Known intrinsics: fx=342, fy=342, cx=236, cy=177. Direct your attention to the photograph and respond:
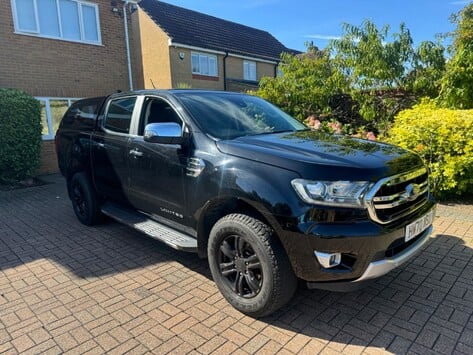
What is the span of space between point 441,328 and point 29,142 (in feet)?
29.1

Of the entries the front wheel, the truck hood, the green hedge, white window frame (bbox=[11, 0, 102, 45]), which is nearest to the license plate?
the truck hood

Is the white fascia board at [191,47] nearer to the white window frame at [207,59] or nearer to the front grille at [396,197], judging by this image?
the white window frame at [207,59]

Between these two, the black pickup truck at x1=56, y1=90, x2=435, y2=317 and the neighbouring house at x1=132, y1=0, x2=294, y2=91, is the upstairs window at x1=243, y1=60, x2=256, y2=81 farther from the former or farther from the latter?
the black pickup truck at x1=56, y1=90, x2=435, y2=317

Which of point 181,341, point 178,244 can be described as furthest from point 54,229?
point 181,341

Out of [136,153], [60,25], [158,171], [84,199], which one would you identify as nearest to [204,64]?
[60,25]

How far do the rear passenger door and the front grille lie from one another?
2.75m

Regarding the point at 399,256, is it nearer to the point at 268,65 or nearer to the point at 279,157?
the point at 279,157

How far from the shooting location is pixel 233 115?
3.61 m

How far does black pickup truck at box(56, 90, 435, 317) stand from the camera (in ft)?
7.90

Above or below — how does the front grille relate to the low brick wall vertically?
above

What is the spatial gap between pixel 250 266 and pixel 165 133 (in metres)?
1.41

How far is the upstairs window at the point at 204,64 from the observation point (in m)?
17.9

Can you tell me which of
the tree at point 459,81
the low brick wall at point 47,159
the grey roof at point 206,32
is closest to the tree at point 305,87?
the tree at point 459,81

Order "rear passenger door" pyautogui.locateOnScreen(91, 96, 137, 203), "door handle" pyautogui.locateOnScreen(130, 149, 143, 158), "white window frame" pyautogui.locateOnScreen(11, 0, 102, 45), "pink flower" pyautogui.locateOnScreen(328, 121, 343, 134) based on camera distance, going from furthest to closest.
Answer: "white window frame" pyautogui.locateOnScreen(11, 0, 102, 45), "pink flower" pyautogui.locateOnScreen(328, 121, 343, 134), "rear passenger door" pyautogui.locateOnScreen(91, 96, 137, 203), "door handle" pyautogui.locateOnScreen(130, 149, 143, 158)
